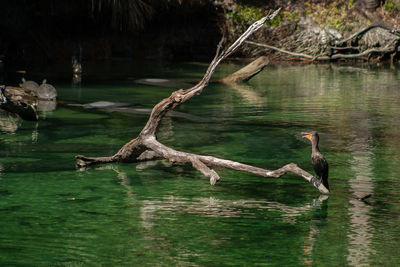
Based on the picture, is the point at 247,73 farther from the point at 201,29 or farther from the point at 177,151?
the point at 177,151

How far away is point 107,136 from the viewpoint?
8.66 m

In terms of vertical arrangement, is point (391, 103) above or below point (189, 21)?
below

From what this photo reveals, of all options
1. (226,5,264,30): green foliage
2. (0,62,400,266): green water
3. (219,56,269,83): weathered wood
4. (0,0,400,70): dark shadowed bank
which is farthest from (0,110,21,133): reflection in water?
(226,5,264,30): green foliage

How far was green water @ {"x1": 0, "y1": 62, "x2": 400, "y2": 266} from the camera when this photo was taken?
4723 mm

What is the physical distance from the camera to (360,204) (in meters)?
5.82

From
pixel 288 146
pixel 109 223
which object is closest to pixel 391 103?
pixel 288 146

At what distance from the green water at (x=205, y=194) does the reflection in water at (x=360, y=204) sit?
0.04ft

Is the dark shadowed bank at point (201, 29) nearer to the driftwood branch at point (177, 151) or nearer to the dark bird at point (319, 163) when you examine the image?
the driftwood branch at point (177, 151)

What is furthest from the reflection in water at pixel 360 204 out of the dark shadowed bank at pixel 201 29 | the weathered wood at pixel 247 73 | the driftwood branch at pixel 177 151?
the dark shadowed bank at pixel 201 29

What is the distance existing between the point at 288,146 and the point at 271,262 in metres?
3.76

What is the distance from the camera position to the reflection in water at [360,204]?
4699mm

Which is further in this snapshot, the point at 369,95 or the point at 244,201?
the point at 369,95

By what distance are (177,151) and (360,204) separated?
5.44 ft

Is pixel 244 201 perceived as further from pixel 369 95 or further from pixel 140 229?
pixel 369 95
